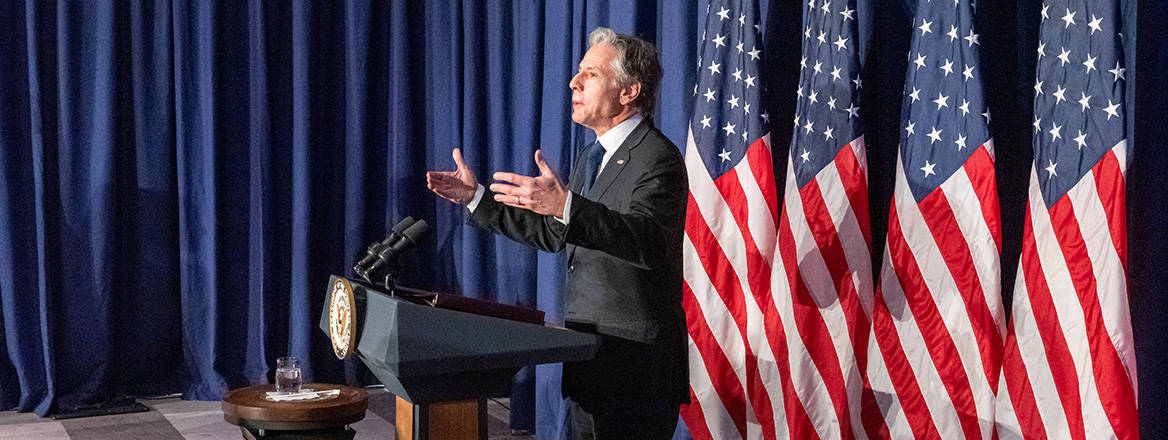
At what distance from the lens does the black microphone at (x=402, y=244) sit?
1.72 metres

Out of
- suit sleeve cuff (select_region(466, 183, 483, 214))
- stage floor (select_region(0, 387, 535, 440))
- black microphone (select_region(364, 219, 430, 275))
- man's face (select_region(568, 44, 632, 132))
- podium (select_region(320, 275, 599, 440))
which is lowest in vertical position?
stage floor (select_region(0, 387, 535, 440))

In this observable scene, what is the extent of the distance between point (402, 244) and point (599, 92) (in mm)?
576

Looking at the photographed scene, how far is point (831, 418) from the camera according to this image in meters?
2.89

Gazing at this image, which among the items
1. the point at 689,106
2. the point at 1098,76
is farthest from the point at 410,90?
the point at 1098,76

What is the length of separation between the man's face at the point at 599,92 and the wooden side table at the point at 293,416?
1.16 m

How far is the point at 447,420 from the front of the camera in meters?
1.73

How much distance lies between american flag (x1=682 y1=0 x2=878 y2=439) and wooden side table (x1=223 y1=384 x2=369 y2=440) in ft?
3.59

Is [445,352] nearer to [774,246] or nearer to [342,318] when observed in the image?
[342,318]

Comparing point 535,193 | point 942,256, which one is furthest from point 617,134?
point 942,256

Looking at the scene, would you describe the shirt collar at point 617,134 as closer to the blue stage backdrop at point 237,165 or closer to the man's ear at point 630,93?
the man's ear at point 630,93

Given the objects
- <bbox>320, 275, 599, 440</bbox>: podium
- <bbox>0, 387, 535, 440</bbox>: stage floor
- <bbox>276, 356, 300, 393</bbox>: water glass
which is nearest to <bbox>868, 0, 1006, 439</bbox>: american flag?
<bbox>320, 275, 599, 440</bbox>: podium

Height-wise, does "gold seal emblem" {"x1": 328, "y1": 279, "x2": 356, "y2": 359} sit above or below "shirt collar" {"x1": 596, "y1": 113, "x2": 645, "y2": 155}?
below

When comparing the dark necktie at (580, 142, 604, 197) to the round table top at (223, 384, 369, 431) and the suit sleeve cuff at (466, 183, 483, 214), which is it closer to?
the suit sleeve cuff at (466, 183, 483, 214)

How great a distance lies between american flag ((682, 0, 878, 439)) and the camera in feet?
9.46
